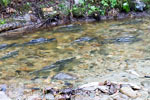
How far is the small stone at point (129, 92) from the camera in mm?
2758

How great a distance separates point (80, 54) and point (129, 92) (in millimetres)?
2069

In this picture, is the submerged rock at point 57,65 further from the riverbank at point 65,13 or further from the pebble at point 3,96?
the riverbank at point 65,13

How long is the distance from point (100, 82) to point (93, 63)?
3.35ft

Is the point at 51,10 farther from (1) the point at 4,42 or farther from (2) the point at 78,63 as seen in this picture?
(2) the point at 78,63

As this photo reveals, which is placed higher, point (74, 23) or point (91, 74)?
point (74, 23)

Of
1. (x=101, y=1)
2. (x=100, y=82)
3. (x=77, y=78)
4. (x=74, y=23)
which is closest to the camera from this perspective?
(x=100, y=82)

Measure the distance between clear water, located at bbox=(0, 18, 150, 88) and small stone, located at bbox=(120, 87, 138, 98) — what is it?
651mm

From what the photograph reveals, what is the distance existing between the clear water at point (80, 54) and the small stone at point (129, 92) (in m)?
0.65

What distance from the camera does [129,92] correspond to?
281 cm

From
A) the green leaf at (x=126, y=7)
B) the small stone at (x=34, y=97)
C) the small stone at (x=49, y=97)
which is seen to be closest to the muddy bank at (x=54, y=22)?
the green leaf at (x=126, y=7)

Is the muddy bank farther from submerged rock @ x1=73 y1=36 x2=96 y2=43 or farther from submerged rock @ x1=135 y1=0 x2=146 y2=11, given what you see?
submerged rock @ x1=73 y1=36 x2=96 y2=43

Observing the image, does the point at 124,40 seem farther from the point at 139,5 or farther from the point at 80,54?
the point at 139,5

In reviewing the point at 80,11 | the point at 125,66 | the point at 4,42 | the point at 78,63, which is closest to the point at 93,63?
the point at 78,63

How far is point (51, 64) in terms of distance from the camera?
4.26 meters
